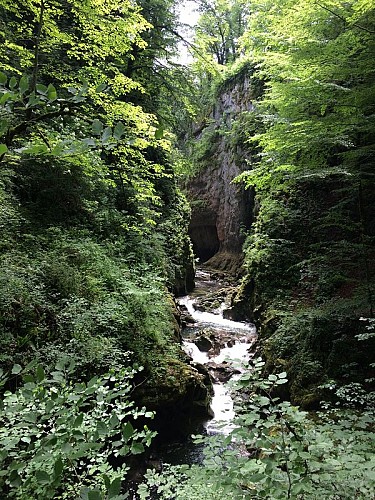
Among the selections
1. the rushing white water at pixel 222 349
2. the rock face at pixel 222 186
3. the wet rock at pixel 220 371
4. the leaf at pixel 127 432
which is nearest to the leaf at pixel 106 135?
the leaf at pixel 127 432

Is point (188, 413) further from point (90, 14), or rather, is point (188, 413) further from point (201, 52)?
point (201, 52)

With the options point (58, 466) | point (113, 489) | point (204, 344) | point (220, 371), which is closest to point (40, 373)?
point (58, 466)

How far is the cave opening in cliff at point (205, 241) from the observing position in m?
24.0

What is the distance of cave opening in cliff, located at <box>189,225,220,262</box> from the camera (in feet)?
78.8

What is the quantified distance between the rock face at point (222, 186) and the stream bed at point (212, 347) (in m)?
5.68

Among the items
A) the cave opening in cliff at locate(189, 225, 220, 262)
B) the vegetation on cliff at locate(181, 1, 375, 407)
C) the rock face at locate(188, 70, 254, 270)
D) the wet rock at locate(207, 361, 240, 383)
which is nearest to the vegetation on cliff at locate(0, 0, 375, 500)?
the vegetation on cliff at locate(181, 1, 375, 407)

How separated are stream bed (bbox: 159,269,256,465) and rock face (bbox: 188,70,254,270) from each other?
18.6ft

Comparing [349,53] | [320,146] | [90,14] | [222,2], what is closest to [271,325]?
[320,146]

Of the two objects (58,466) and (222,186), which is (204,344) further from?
(222,186)

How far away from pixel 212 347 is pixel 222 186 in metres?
14.4

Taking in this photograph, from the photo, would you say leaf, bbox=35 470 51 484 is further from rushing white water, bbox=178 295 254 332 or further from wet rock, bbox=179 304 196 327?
rushing white water, bbox=178 295 254 332

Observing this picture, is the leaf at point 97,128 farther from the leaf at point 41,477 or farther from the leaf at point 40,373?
the leaf at point 41,477

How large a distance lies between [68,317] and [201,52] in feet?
29.0

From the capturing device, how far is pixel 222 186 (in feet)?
74.4
